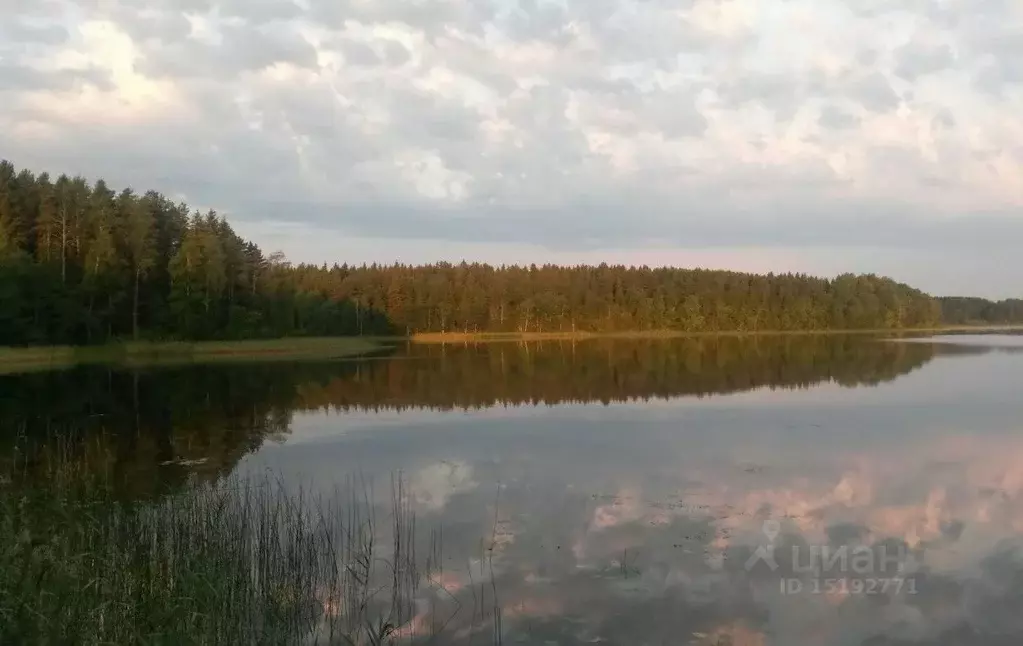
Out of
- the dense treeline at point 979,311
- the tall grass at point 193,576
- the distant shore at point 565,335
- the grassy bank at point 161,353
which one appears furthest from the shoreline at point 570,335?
the tall grass at point 193,576

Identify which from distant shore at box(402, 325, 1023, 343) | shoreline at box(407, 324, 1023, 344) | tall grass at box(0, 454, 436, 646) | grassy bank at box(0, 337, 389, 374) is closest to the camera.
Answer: tall grass at box(0, 454, 436, 646)

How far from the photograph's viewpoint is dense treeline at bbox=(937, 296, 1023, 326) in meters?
A: 173

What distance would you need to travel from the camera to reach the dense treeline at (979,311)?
6796 inches

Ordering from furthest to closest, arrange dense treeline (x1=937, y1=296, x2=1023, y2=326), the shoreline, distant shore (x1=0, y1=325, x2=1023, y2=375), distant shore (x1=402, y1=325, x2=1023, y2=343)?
dense treeline (x1=937, y1=296, x2=1023, y2=326), distant shore (x1=402, y1=325, x2=1023, y2=343), the shoreline, distant shore (x1=0, y1=325, x2=1023, y2=375)

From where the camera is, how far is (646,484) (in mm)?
14180

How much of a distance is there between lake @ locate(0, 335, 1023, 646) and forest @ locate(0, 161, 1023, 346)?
2004cm

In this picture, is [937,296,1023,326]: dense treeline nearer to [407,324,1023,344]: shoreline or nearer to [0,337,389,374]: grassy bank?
[407,324,1023,344]: shoreline

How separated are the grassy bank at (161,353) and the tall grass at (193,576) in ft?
123

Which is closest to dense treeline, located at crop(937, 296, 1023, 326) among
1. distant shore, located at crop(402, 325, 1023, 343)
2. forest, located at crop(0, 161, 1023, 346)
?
forest, located at crop(0, 161, 1023, 346)

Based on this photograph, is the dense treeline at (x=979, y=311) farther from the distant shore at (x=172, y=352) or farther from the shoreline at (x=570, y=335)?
the distant shore at (x=172, y=352)

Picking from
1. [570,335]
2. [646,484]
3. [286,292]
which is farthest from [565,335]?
[646,484]

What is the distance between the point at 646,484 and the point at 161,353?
153 feet

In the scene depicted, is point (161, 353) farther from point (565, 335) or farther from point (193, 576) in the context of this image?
point (565, 335)

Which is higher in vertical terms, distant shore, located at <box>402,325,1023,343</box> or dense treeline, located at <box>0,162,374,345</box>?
dense treeline, located at <box>0,162,374,345</box>
